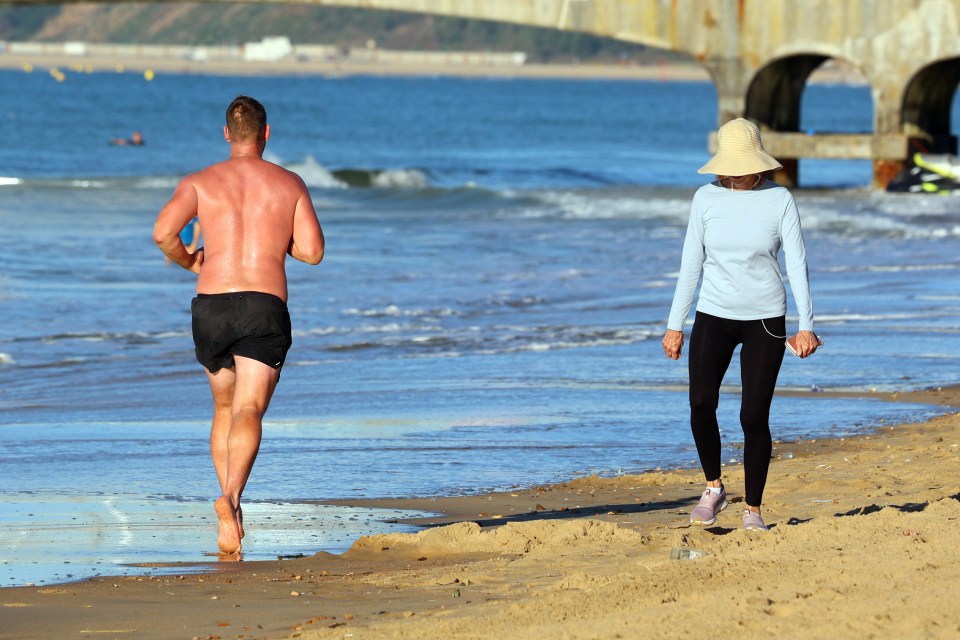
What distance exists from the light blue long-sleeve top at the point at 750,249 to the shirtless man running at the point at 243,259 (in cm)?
145

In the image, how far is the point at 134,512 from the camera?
6.53 metres

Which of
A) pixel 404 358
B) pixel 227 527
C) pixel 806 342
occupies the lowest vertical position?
pixel 404 358

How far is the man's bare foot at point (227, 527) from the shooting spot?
5668 millimetres

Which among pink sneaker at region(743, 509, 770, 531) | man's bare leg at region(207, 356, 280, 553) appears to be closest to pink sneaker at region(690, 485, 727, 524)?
pink sneaker at region(743, 509, 770, 531)

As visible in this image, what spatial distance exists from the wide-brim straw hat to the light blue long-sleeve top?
3.8 inches

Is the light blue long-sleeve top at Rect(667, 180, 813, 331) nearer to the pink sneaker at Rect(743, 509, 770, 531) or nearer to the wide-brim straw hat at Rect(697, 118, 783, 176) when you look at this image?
the wide-brim straw hat at Rect(697, 118, 783, 176)

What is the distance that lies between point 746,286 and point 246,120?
6.33ft

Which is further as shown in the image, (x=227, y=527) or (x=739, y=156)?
(x=739, y=156)

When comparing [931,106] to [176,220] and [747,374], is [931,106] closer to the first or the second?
[747,374]

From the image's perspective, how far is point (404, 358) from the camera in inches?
473

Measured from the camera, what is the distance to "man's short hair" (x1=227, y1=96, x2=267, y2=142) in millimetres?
5906

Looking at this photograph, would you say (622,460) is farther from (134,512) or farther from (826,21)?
(826,21)

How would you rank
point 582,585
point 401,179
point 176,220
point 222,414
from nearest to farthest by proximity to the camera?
1. point 582,585
2. point 176,220
3. point 222,414
4. point 401,179

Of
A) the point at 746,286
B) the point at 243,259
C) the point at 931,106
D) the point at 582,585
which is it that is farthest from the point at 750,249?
the point at 931,106
